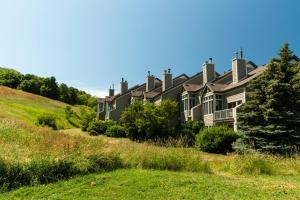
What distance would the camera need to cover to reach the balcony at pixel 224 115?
1198 inches

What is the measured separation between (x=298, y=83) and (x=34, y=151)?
746 inches

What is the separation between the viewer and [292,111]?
78.2 feet

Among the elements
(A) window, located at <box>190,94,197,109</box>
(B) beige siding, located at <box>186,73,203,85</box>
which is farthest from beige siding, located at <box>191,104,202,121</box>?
(B) beige siding, located at <box>186,73,203,85</box>

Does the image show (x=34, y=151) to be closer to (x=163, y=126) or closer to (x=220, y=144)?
(x=220, y=144)

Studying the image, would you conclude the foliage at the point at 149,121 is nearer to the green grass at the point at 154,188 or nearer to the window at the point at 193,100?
the window at the point at 193,100

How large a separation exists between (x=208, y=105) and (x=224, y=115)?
148 inches

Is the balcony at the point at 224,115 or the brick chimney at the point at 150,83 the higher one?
the brick chimney at the point at 150,83

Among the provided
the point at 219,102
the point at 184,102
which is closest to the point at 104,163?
the point at 219,102

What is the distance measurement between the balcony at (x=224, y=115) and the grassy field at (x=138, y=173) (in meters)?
15.9

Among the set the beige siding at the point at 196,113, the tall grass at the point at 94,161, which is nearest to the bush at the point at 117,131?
the beige siding at the point at 196,113

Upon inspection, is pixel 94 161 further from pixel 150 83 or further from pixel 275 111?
pixel 150 83

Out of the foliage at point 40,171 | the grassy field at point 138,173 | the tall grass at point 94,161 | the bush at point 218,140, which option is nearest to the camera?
the grassy field at point 138,173

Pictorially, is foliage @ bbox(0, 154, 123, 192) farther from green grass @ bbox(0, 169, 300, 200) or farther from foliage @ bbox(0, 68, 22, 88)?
foliage @ bbox(0, 68, 22, 88)

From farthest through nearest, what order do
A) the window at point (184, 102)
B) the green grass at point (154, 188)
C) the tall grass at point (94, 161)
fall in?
the window at point (184, 102)
the tall grass at point (94, 161)
the green grass at point (154, 188)
